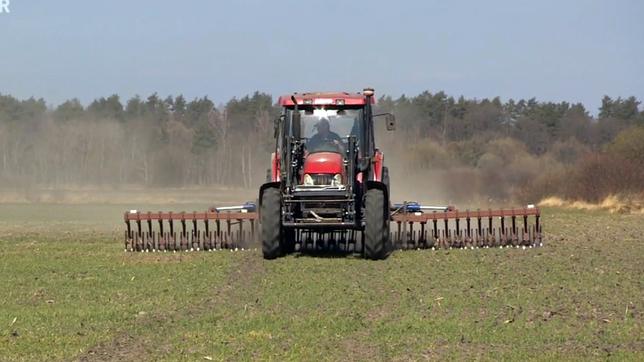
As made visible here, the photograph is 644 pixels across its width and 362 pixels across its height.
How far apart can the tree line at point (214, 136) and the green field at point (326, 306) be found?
171 feet

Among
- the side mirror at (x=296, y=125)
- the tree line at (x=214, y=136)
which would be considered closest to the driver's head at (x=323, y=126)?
the side mirror at (x=296, y=125)

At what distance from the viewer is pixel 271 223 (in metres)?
17.5

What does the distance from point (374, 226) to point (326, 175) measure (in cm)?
135

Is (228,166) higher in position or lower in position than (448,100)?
lower

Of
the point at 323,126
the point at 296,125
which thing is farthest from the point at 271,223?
the point at 323,126

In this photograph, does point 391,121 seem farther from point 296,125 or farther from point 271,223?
point 271,223

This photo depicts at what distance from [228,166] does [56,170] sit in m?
18.0

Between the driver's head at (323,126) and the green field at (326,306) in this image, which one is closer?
the green field at (326,306)

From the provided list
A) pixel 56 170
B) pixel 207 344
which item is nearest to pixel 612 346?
pixel 207 344

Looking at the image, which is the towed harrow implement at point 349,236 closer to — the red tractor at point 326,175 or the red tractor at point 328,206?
the red tractor at point 328,206

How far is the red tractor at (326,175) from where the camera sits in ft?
56.7

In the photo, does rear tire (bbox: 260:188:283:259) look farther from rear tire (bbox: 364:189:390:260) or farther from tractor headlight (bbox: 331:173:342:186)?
rear tire (bbox: 364:189:390:260)

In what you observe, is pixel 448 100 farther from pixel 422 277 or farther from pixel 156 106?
pixel 422 277

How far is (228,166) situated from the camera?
98625 millimetres
